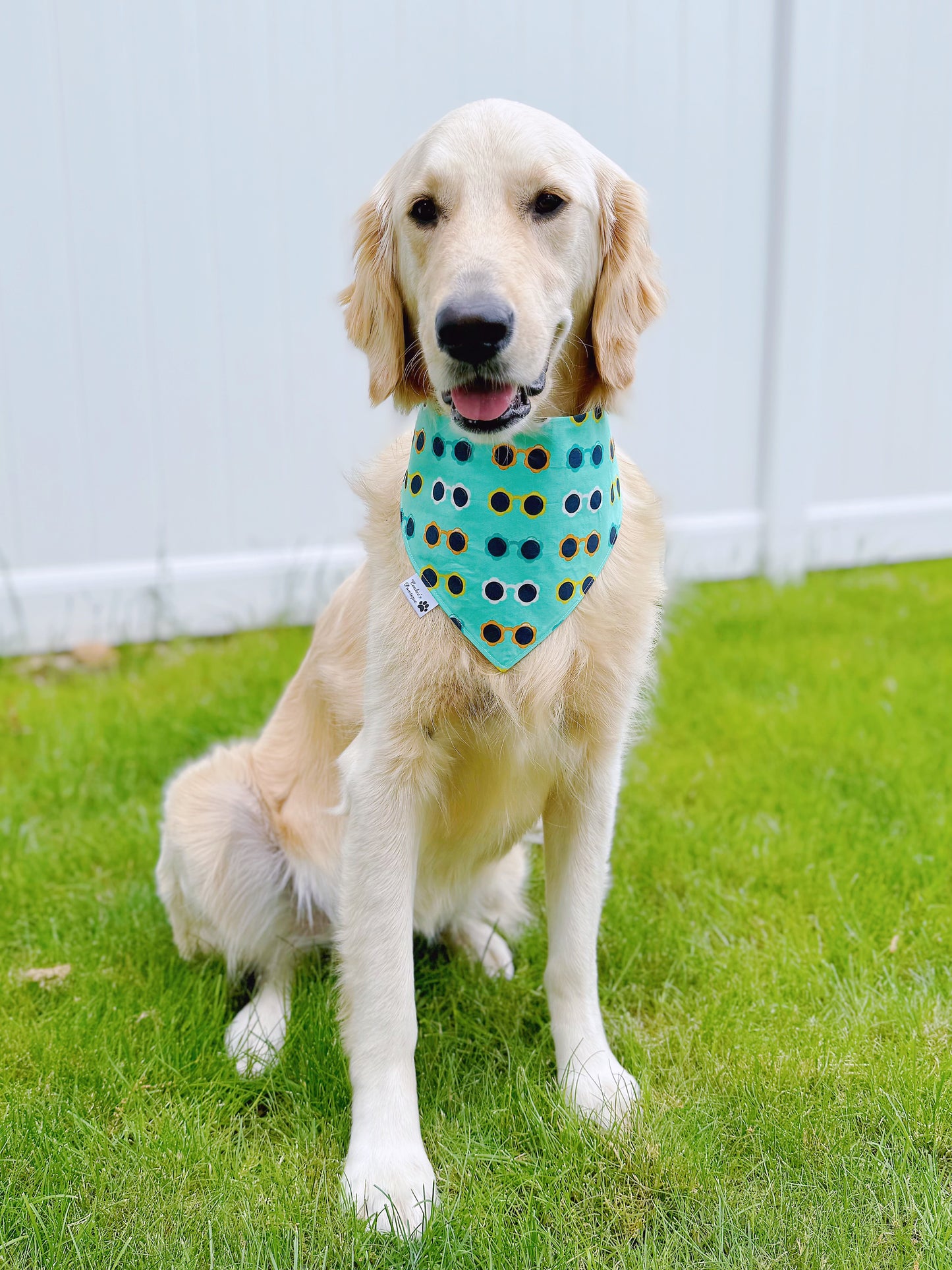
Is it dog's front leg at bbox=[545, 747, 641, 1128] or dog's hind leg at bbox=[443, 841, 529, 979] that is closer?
dog's front leg at bbox=[545, 747, 641, 1128]

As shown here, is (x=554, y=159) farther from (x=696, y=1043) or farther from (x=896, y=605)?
(x=896, y=605)

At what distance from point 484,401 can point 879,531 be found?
4.38 m

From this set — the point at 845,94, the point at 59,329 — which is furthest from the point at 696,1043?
the point at 845,94

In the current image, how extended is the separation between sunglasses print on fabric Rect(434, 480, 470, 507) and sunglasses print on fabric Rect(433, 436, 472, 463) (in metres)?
0.04

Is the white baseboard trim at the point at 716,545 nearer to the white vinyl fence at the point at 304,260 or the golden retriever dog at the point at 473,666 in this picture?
the white vinyl fence at the point at 304,260

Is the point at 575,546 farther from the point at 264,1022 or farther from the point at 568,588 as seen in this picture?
the point at 264,1022

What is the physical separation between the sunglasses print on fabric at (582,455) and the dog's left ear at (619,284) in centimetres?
13

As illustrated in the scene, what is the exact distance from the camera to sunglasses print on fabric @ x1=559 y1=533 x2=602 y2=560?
181 cm

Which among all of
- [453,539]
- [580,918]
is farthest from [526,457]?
[580,918]

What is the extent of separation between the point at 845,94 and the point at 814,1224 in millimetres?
5021

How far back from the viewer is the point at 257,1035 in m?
2.06

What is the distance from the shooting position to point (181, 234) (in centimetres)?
428

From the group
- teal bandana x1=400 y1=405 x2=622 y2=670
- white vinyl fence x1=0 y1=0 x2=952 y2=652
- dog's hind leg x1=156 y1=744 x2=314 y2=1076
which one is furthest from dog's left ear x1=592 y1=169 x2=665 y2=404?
white vinyl fence x1=0 y1=0 x2=952 y2=652

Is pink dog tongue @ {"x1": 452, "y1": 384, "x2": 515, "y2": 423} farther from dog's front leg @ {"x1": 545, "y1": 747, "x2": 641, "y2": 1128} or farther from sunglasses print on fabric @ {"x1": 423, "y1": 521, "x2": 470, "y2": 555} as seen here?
dog's front leg @ {"x1": 545, "y1": 747, "x2": 641, "y2": 1128}
